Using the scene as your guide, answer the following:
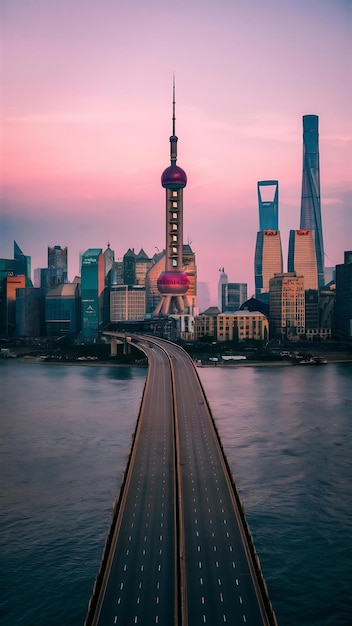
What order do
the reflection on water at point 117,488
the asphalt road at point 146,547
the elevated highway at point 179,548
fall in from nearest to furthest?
1. the elevated highway at point 179,548
2. the asphalt road at point 146,547
3. the reflection on water at point 117,488

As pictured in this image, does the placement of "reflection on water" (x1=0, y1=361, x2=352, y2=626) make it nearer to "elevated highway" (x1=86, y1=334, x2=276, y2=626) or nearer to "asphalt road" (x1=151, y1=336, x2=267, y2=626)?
"elevated highway" (x1=86, y1=334, x2=276, y2=626)

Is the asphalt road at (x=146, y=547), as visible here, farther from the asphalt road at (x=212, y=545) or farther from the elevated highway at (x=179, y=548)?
the asphalt road at (x=212, y=545)

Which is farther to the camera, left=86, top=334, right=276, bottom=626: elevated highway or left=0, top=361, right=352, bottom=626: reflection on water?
left=0, top=361, right=352, bottom=626: reflection on water

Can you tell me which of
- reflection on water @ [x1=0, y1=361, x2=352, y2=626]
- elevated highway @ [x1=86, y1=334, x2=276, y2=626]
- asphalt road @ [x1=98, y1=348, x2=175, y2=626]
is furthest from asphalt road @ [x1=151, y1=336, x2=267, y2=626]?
reflection on water @ [x1=0, y1=361, x2=352, y2=626]

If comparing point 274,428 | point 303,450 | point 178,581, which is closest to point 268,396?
point 274,428

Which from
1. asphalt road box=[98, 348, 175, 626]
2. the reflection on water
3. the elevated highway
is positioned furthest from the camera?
the reflection on water

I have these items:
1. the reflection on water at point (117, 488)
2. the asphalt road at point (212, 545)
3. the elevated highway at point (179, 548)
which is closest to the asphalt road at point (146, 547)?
the elevated highway at point (179, 548)

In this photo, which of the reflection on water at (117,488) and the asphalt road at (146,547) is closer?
the asphalt road at (146,547)

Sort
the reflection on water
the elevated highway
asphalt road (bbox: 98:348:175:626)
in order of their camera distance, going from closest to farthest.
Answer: the elevated highway
asphalt road (bbox: 98:348:175:626)
the reflection on water

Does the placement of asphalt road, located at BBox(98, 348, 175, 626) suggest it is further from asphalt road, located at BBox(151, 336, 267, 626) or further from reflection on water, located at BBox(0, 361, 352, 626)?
reflection on water, located at BBox(0, 361, 352, 626)
